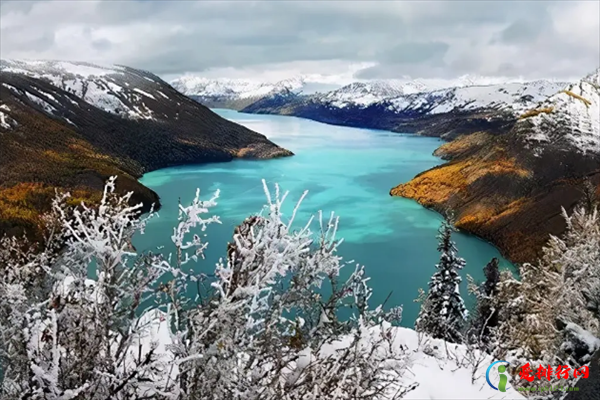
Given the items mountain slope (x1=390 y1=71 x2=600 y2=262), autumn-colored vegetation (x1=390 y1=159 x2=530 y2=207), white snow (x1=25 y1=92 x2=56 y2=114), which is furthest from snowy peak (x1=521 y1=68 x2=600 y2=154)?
white snow (x1=25 y1=92 x2=56 y2=114)

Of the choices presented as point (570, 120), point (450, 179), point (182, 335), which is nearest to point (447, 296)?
point (182, 335)

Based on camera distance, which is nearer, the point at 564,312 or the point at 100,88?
the point at 564,312

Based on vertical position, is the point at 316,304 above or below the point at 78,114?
below

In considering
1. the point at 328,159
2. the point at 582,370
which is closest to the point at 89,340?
the point at 582,370

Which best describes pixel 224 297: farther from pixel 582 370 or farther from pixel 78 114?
pixel 78 114

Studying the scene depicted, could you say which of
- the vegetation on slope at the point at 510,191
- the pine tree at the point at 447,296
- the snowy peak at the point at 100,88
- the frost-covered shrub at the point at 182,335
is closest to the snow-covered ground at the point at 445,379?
the frost-covered shrub at the point at 182,335

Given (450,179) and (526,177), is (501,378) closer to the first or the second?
(526,177)
